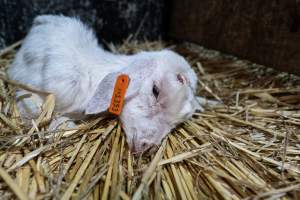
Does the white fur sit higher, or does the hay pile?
the white fur

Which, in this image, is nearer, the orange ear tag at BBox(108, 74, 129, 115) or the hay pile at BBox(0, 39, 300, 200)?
the hay pile at BBox(0, 39, 300, 200)

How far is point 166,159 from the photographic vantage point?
2.43m

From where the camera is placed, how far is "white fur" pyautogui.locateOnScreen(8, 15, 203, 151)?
2617 mm

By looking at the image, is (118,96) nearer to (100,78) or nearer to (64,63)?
(100,78)

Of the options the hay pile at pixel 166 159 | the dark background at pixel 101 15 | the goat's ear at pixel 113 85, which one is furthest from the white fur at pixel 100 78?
the dark background at pixel 101 15

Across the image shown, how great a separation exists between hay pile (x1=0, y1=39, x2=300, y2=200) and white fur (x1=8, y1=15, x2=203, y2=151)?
143mm

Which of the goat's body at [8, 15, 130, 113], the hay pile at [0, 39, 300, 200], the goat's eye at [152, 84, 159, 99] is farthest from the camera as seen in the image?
the goat's body at [8, 15, 130, 113]

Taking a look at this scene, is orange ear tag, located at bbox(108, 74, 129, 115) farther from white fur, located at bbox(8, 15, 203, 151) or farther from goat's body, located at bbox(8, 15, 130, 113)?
goat's body, located at bbox(8, 15, 130, 113)

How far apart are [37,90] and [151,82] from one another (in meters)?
0.98

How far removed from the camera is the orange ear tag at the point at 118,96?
104 inches

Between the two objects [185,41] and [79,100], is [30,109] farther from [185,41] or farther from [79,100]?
[185,41]

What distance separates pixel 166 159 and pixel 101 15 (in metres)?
2.74

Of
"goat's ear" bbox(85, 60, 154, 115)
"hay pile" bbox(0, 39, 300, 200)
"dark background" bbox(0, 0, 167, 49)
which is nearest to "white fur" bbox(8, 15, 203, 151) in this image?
"goat's ear" bbox(85, 60, 154, 115)

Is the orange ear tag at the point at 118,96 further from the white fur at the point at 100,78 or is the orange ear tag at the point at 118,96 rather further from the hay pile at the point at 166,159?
the hay pile at the point at 166,159
